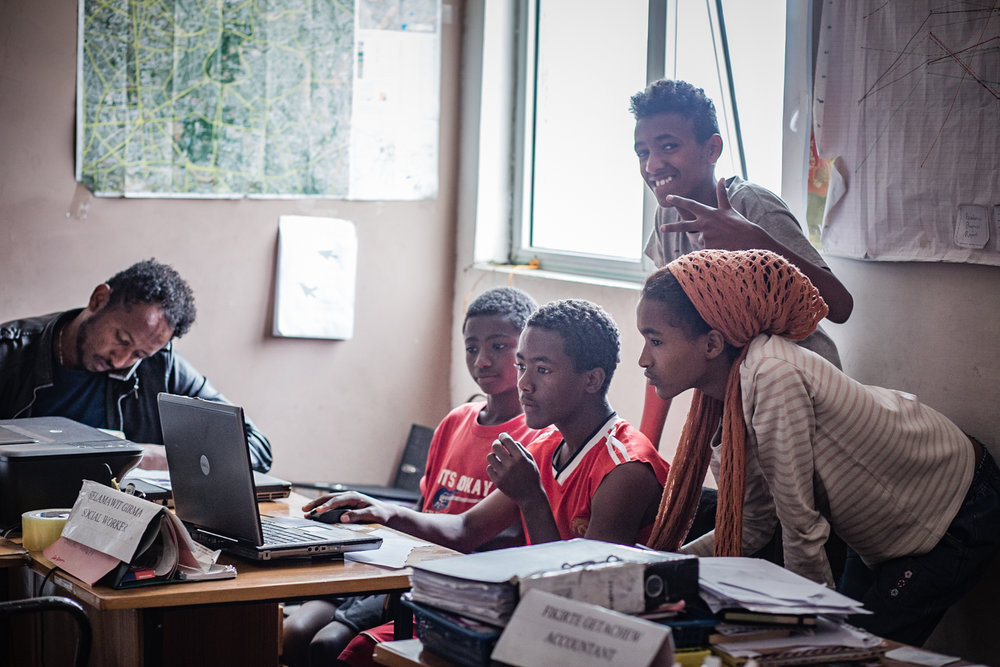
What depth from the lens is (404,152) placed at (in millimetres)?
3986

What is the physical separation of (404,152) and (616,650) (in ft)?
9.78

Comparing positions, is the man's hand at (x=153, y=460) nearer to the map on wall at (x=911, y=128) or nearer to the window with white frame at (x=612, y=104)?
the window with white frame at (x=612, y=104)

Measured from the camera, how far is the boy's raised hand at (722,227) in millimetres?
2146

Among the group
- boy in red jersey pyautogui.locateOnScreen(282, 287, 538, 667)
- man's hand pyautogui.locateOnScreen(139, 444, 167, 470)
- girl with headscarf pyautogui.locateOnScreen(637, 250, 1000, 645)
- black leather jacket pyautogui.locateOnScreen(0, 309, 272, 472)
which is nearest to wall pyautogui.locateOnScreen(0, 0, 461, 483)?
black leather jacket pyautogui.locateOnScreen(0, 309, 272, 472)

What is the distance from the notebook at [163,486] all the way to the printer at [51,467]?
13cm

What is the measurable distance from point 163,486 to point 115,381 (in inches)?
22.8

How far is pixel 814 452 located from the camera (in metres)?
1.82

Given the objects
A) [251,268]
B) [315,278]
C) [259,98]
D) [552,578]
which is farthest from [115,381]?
[552,578]

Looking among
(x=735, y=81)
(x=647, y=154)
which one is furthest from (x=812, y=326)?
(x=735, y=81)

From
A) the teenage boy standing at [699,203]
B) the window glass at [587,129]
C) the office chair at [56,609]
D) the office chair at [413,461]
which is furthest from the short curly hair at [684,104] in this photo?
the office chair at [413,461]

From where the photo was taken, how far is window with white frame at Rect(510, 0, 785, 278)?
2906 mm

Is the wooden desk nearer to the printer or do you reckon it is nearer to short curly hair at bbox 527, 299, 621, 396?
the printer

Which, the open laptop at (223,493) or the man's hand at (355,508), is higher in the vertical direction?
the open laptop at (223,493)

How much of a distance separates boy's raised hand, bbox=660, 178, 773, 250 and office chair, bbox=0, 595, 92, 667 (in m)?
1.31
